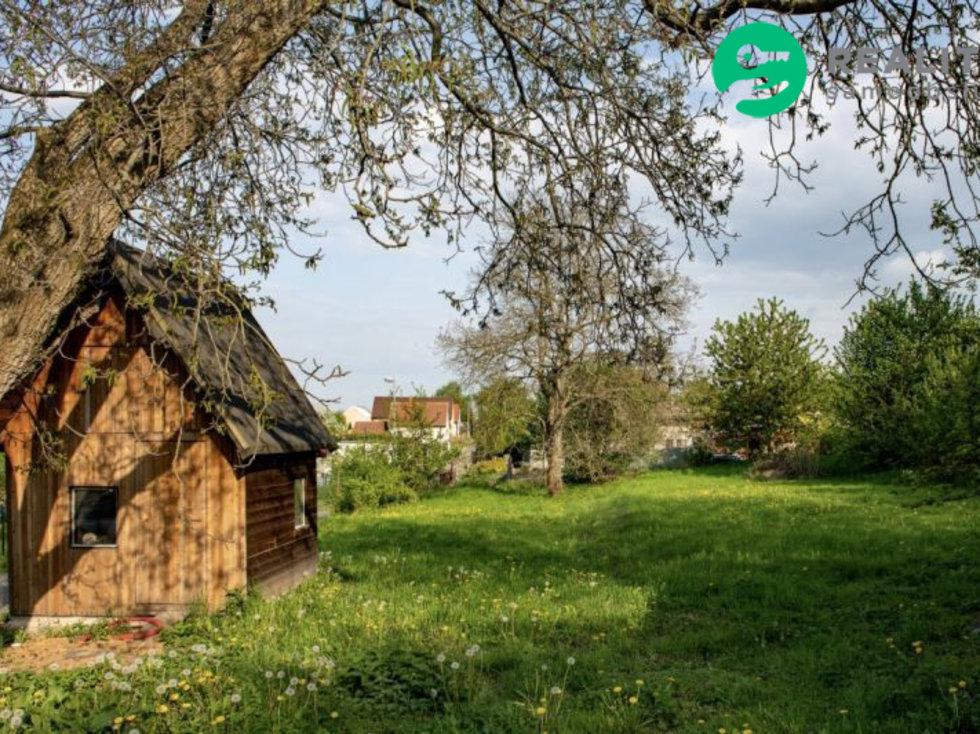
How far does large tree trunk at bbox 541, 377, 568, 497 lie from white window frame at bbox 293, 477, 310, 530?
1782 centimetres

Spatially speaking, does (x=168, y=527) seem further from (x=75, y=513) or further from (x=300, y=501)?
(x=300, y=501)

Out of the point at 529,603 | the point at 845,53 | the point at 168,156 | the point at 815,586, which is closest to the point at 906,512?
the point at 815,586

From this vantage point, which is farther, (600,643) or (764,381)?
(764,381)

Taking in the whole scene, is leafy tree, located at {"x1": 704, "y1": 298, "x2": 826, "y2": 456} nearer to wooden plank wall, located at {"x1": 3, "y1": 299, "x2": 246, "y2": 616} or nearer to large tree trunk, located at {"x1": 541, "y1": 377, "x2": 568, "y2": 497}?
large tree trunk, located at {"x1": 541, "y1": 377, "x2": 568, "y2": 497}

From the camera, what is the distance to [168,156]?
561cm

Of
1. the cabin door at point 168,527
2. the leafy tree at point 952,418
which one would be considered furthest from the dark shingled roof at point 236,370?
the leafy tree at point 952,418

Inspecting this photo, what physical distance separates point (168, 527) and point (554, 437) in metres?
23.8

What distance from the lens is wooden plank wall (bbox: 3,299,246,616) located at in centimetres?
1279

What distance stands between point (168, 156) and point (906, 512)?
64.2 feet

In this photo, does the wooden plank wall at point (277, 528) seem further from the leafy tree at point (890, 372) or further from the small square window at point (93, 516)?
the leafy tree at point (890, 372)

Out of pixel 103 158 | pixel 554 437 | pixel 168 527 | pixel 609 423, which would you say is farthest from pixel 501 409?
pixel 103 158

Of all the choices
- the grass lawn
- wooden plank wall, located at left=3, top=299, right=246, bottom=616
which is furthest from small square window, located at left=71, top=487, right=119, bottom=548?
the grass lawn

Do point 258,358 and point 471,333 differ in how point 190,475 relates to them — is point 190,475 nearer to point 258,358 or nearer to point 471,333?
point 258,358

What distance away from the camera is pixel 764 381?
45.2 meters
